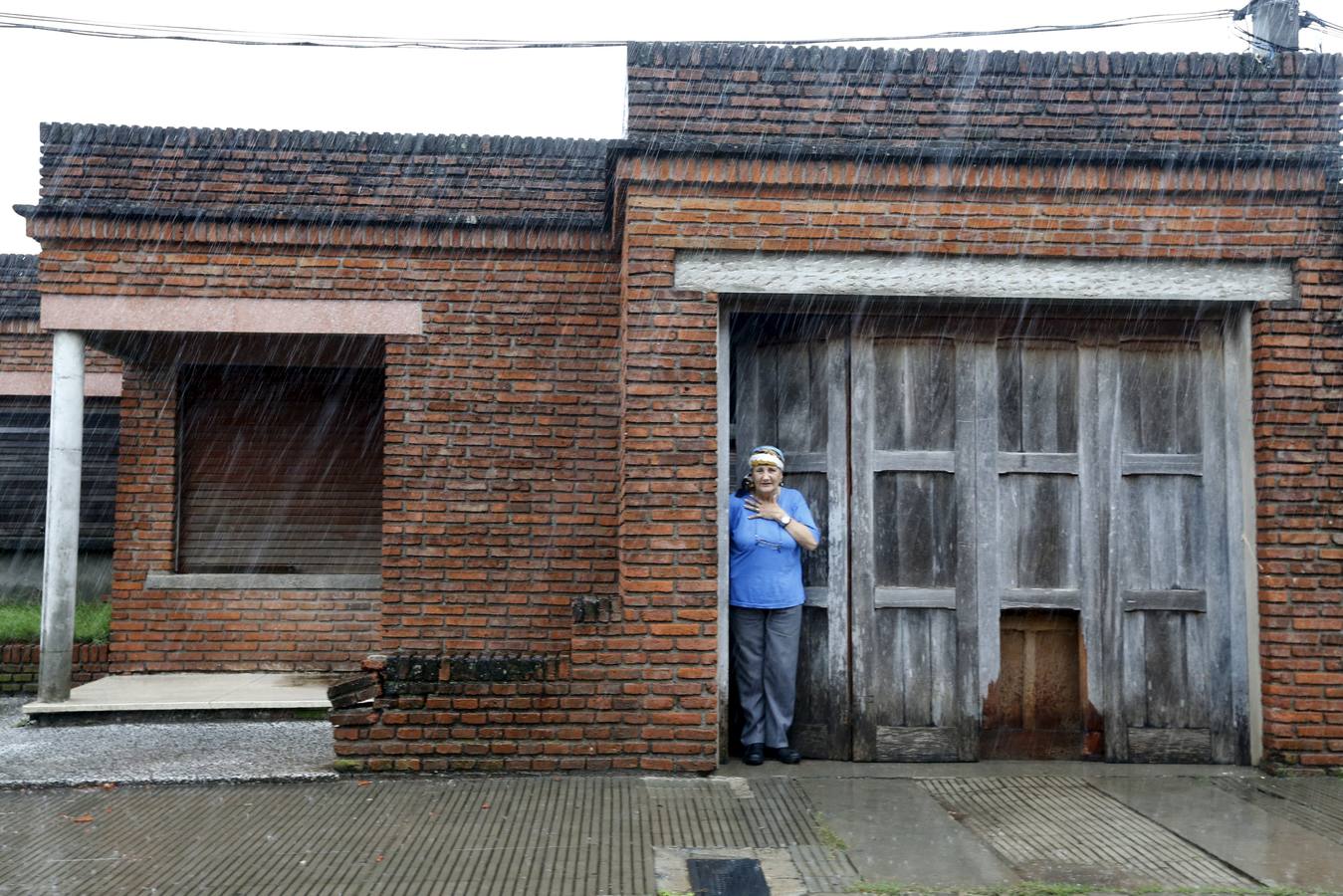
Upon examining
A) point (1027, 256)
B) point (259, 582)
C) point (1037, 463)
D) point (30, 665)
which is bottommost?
point (30, 665)

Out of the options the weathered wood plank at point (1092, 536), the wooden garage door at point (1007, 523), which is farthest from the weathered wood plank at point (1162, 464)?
the weathered wood plank at point (1092, 536)

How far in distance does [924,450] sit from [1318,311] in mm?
2187

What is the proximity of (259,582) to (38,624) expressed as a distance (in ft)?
5.71

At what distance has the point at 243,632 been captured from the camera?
8.56 metres

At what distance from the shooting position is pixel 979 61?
20.9 feet

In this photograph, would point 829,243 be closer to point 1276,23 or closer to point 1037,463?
point 1037,463

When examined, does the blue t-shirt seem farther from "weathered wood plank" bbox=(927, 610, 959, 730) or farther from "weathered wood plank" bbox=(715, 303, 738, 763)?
"weathered wood plank" bbox=(927, 610, 959, 730)

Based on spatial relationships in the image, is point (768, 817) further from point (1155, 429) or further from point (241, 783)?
point (1155, 429)

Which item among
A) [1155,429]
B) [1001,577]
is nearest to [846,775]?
[1001,577]

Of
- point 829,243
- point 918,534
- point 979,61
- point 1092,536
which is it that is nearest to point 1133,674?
point 1092,536

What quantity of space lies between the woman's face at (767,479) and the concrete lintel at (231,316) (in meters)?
2.95

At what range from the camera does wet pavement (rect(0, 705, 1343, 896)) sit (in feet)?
13.9

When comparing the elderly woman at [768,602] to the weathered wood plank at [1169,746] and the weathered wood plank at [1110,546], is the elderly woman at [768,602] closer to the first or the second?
the weathered wood plank at [1110,546]

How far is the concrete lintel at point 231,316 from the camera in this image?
7613 millimetres
